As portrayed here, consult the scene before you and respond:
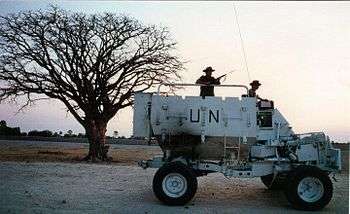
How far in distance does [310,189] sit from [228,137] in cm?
187

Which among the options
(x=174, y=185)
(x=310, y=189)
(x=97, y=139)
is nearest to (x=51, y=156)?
(x=97, y=139)

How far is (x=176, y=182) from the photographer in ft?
29.3

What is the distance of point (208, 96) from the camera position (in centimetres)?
950

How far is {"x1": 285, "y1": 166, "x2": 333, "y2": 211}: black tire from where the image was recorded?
872 centimetres

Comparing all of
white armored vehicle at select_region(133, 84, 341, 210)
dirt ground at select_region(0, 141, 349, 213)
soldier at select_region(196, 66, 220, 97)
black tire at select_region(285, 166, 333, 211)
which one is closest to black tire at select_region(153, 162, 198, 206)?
dirt ground at select_region(0, 141, 349, 213)

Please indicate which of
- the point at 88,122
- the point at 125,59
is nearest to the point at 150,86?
the point at 125,59

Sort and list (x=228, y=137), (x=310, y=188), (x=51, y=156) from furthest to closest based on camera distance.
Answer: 1. (x=51, y=156)
2. (x=228, y=137)
3. (x=310, y=188)

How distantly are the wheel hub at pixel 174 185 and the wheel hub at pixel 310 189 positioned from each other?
2204 mm

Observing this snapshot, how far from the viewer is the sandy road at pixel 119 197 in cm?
839

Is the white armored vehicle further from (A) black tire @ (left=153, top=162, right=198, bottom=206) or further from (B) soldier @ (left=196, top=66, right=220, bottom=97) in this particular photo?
(B) soldier @ (left=196, top=66, right=220, bottom=97)

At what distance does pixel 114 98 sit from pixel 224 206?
51.2ft

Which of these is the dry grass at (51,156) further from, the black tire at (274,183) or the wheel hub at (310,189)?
the wheel hub at (310,189)

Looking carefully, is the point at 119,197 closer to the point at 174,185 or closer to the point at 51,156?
the point at 174,185

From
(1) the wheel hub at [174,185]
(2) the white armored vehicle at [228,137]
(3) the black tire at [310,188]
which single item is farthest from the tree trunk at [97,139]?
(3) the black tire at [310,188]
